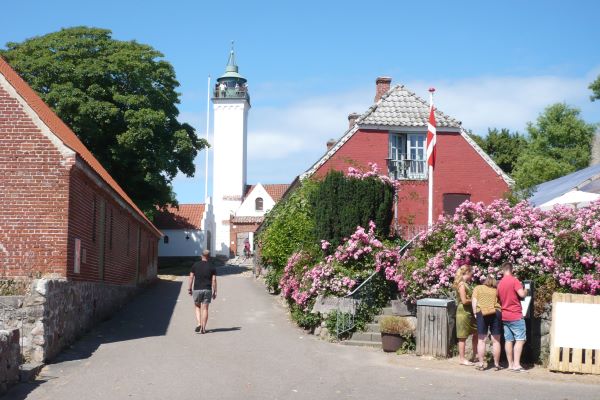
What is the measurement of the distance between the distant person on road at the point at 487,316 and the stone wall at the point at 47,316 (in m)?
7.56

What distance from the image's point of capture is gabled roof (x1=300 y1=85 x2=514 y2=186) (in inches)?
1180

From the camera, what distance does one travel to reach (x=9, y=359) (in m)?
11.0

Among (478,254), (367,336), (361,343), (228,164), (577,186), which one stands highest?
(228,164)

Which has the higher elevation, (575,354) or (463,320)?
(463,320)

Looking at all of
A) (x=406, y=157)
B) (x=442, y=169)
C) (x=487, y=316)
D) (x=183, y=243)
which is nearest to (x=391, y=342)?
(x=487, y=316)

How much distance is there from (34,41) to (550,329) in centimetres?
3578

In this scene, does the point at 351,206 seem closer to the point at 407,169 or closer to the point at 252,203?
the point at 407,169

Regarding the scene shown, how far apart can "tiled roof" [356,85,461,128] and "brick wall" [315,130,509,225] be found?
1.52 feet

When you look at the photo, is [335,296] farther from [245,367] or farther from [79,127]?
[79,127]

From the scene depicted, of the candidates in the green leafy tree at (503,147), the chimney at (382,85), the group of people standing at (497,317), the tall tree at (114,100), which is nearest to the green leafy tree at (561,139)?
the green leafy tree at (503,147)

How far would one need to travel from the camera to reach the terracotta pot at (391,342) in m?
14.9

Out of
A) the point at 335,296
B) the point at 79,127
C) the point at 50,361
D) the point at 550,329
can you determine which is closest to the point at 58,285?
the point at 50,361

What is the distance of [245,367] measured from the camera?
12.9m

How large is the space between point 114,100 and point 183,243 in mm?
26532
